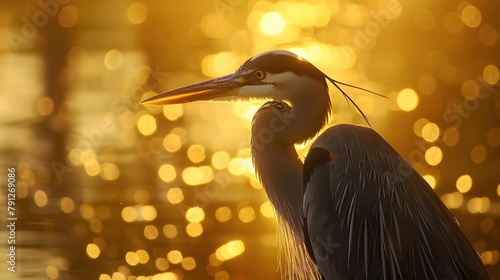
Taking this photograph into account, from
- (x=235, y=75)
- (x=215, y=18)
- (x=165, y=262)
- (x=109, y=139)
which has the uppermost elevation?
(x=215, y=18)

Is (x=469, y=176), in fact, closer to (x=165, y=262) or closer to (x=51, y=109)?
(x=165, y=262)

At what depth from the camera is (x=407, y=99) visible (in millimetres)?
3566

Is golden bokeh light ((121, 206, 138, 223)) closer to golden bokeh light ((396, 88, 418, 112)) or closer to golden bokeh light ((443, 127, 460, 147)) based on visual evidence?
golden bokeh light ((396, 88, 418, 112))

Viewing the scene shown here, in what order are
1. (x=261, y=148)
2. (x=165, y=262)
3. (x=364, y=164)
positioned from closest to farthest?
(x=364, y=164) < (x=261, y=148) < (x=165, y=262)

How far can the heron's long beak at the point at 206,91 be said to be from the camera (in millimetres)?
2096

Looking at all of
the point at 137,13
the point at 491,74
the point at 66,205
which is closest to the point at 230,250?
the point at 66,205

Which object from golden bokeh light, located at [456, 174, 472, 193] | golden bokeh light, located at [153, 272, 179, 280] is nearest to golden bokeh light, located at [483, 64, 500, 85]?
golden bokeh light, located at [456, 174, 472, 193]

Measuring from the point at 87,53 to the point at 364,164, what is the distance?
2306mm

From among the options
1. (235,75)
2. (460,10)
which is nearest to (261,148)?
(235,75)

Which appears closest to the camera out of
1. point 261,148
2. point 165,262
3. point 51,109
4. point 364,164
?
point 364,164

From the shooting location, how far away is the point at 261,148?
2031 millimetres

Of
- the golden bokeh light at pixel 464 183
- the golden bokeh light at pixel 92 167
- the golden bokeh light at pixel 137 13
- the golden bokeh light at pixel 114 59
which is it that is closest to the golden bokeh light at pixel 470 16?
the golden bokeh light at pixel 464 183

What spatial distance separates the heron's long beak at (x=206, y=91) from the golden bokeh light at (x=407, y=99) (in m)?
1.61

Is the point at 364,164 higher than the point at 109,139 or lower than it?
lower
